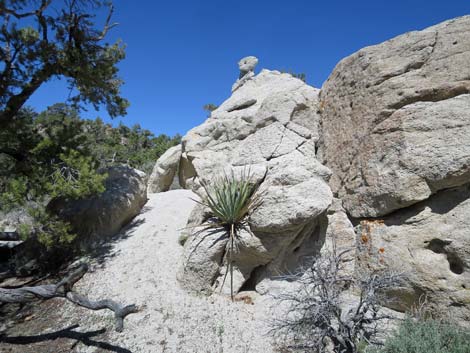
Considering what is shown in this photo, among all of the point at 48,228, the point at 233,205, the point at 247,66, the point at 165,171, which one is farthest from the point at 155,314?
the point at 247,66

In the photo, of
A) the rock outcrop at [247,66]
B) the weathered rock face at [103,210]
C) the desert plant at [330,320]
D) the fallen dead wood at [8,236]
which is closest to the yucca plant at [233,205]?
the desert plant at [330,320]

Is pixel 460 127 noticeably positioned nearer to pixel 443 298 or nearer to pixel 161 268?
pixel 443 298

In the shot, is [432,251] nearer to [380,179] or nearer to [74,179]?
[380,179]

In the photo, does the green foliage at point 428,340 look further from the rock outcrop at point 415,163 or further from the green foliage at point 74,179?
the green foliage at point 74,179

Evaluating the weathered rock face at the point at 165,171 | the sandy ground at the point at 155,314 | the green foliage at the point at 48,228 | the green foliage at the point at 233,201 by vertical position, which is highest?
the weathered rock face at the point at 165,171

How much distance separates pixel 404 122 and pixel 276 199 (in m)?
2.61

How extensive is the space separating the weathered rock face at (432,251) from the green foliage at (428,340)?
1.58ft

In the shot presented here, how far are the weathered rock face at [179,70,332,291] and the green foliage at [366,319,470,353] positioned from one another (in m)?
2.02

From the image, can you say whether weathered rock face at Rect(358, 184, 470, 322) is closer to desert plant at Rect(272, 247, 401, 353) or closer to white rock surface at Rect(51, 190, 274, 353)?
desert plant at Rect(272, 247, 401, 353)

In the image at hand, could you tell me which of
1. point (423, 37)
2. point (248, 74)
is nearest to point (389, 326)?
point (423, 37)

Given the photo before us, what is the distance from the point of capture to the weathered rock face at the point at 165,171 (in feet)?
35.4

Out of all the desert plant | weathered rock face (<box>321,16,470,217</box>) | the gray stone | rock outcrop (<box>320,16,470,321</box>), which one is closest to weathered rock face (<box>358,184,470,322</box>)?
rock outcrop (<box>320,16,470,321</box>)

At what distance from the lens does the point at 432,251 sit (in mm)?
4262

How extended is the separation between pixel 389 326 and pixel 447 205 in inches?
84.3
